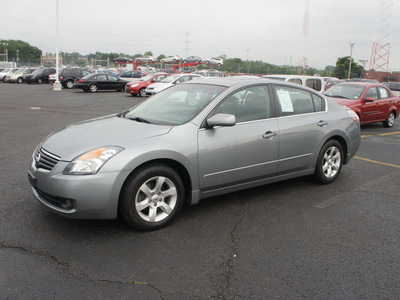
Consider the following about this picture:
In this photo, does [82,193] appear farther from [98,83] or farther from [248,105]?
[98,83]

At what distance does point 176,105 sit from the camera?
15.1 ft

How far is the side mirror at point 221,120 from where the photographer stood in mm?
3956

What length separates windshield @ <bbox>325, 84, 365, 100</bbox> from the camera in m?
11.1

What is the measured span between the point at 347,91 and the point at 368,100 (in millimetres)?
833

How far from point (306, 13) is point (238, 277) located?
9033 cm

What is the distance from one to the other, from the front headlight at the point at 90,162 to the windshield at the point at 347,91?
30.9 ft

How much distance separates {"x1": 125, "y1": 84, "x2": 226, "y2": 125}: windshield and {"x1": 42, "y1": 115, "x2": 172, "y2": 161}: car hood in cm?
25

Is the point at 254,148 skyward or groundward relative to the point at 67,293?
skyward

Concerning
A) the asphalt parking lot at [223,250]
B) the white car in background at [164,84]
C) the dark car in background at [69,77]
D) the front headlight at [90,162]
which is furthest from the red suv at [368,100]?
the dark car in background at [69,77]

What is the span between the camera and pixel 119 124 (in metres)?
4.26

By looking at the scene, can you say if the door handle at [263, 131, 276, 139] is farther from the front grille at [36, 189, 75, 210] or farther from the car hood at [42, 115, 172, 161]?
the front grille at [36, 189, 75, 210]

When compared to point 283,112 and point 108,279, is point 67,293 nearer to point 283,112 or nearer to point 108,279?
point 108,279

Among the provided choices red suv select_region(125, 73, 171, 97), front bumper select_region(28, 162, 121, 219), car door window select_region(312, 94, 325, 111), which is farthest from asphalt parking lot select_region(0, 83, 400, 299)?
red suv select_region(125, 73, 171, 97)

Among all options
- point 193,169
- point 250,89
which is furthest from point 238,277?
point 250,89
